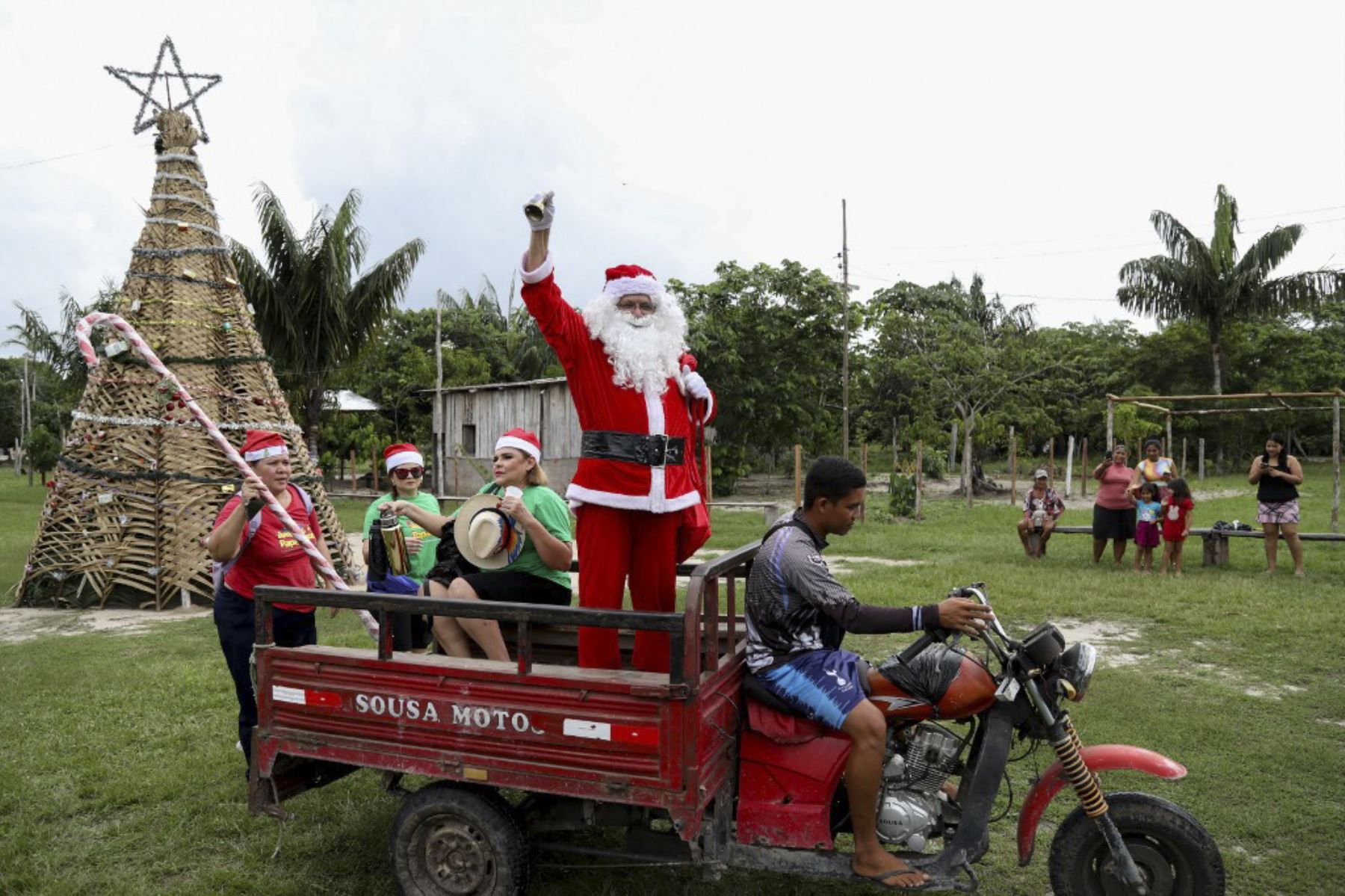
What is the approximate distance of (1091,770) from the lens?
3047 millimetres

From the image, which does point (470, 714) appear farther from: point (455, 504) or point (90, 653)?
point (455, 504)

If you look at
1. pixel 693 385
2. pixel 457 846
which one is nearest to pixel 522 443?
pixel 693 385

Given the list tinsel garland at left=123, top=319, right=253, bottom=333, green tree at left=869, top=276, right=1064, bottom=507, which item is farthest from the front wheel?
green tree at left=869, top=276, right=1064, bottom=507

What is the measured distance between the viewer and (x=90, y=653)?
25.5ft

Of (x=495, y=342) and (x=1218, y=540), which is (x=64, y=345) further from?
Result: (x=1218, y=540)

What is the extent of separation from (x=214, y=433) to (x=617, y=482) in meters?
1.86

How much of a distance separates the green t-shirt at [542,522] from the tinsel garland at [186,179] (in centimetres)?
824

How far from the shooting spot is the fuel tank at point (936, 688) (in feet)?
10.3

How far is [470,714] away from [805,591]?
1.21 meters

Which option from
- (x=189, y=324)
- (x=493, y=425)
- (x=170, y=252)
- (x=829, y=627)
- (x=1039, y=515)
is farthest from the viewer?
(x=493, y=425)

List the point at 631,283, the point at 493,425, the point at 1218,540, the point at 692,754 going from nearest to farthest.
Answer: the point at 692,754
the point at 631,283
the point at 1218,540
the point at 493,425

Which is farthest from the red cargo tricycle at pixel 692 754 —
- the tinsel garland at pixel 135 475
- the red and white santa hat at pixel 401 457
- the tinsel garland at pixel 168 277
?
the tinsel garland at pixel 168 277

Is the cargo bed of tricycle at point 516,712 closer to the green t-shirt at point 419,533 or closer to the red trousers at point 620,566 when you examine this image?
the red trousers at point 620,566

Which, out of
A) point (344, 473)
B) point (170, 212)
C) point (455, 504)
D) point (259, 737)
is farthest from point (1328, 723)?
point (344, 473)
